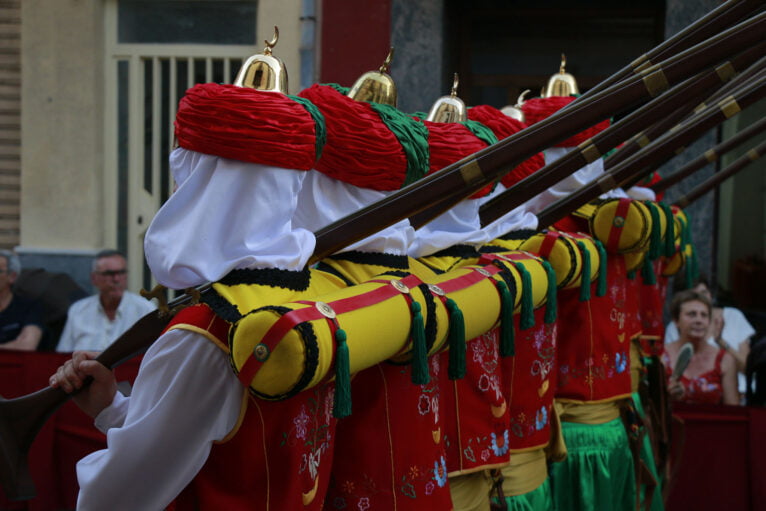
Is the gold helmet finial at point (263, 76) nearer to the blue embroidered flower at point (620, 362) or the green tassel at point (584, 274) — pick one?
the green tassel at point (584, 274)

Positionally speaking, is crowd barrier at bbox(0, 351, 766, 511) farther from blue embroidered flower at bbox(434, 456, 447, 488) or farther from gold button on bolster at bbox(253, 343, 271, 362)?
gold button on bolster at bbox(253, 343, 271, 362)

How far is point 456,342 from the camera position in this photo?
2.15m

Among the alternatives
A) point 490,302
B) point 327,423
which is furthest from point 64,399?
point 490,302

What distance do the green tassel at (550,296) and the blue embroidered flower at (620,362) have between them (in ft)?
2.59

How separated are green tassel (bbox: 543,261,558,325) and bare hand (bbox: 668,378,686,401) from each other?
2272 millimetres

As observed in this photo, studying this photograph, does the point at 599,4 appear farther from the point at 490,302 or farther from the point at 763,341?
the point at 490,302

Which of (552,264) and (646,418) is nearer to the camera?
(552,264)

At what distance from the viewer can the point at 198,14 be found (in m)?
7.34

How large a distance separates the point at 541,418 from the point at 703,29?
1216 mm

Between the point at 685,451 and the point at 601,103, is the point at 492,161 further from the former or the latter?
the point at 685,451

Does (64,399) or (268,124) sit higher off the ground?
(268,124)

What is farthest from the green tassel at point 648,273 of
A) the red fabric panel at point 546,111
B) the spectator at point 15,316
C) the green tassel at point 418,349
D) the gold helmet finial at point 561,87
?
the spectator at point 15,316

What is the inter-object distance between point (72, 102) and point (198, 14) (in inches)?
40.0

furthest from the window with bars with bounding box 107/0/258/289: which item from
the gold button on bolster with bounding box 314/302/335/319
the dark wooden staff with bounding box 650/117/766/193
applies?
the gold button on bolster with bounding box 314/302/335/319
